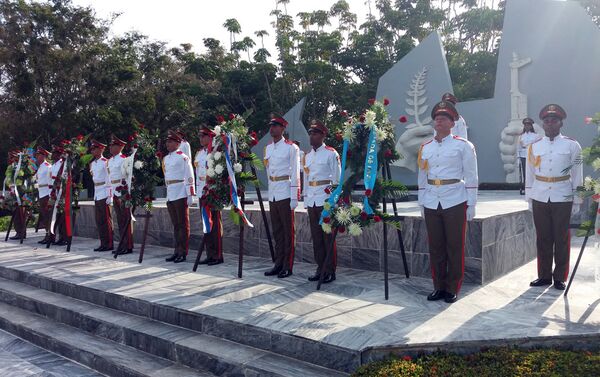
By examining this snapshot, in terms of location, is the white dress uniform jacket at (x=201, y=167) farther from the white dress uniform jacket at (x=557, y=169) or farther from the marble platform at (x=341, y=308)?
the white dress uniform jacket at (x=557, y=169)

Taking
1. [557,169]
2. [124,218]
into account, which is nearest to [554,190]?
[557,169]

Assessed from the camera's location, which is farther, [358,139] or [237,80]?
[237,80]

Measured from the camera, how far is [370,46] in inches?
995

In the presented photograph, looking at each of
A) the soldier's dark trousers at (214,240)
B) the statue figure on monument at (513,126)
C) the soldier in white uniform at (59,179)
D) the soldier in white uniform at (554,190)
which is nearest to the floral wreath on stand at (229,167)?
the soldier's dark trousers at (214,240)

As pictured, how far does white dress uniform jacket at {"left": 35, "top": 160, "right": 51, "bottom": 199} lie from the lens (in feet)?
29.6

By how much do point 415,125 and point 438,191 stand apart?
9911 millimetres

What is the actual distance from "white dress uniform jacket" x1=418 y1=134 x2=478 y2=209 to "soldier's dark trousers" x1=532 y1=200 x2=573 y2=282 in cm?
94

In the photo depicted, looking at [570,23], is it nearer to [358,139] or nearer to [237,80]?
[358,139]

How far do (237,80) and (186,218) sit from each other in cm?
1902

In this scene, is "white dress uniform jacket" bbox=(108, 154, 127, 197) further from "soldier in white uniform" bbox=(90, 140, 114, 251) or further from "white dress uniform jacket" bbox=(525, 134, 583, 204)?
"white dress uniform jacket" bbox=(525, 134, 583, 204)

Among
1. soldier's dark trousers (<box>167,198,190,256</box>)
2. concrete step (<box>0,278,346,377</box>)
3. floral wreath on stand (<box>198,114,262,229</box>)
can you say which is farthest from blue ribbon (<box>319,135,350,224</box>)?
soldier's dark trousers (<box>167,198,190,256</box>)

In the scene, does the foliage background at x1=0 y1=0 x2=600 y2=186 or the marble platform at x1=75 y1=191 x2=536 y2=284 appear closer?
the marble platform at x1=75 y1=191 x2=536 y2=284

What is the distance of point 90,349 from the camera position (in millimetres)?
4238

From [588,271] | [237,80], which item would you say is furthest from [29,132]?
[588,271]
